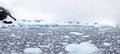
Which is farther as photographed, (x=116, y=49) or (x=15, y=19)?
(x=15, y=19)

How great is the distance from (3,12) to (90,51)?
11817mm

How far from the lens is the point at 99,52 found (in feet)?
23.1

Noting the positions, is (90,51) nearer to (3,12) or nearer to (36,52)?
(36,52)

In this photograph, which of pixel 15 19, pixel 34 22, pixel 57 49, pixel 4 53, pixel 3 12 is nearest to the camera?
pixel 4 53

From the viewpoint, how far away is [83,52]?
6.96 meters

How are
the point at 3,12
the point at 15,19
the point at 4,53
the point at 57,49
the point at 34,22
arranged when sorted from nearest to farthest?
1. the point at 4,53
2. the point at 57,49
3. the point at 3,12
4. the point at 15,19
5. the point at 34,22

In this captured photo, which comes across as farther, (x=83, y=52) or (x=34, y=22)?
(x=34, y=22)

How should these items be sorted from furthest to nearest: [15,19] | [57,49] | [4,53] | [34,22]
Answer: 1. [34,22]
2. [15,19]
3. [57,49]
4. [4,53]

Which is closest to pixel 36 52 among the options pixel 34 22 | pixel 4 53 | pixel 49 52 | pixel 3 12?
pixel 49 52

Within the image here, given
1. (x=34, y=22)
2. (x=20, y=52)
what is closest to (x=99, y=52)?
(x=20, y=52)

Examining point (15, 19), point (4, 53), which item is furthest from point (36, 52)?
point (15, 19)

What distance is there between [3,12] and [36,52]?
1145 centimetres

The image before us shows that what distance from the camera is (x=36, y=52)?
6969 mm

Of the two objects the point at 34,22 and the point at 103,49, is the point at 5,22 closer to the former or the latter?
the point at 34,22
